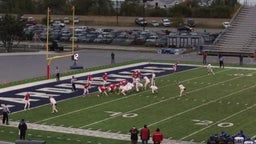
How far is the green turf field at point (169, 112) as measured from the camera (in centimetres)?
2352

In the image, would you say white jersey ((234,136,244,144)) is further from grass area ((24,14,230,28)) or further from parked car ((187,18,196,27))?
grass area ((24,14,230,28))

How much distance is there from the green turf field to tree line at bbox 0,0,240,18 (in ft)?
148

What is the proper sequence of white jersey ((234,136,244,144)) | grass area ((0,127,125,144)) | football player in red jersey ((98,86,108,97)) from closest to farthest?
white jersey ((234,136,244,144))
grass area ((0,127,125,144))
football player in red jersey ((98,86,108,97))

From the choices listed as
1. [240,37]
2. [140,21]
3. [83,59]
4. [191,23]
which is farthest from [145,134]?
[140,21]

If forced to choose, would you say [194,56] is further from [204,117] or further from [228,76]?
[204,117]

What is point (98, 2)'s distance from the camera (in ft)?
294

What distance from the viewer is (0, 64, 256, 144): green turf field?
23519 millimetres

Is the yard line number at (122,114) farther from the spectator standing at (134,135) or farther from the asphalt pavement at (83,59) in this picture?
the asphalt pavement at (83,59)

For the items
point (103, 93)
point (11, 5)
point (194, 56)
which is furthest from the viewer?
point (11, 5)

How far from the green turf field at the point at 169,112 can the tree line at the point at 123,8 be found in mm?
45012

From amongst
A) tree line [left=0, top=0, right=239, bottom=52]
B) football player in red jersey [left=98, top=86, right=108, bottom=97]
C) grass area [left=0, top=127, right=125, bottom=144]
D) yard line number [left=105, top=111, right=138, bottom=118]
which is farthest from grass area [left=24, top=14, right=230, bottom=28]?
grass area [left=0, top=127, right=125, bottom=144]

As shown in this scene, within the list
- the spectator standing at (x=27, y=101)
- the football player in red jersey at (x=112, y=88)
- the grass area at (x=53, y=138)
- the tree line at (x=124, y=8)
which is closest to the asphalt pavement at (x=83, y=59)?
the football player in red jersey at (x=112, y=88)

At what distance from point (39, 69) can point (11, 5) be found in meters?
49.2

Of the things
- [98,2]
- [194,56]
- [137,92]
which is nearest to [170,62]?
[194,56]
